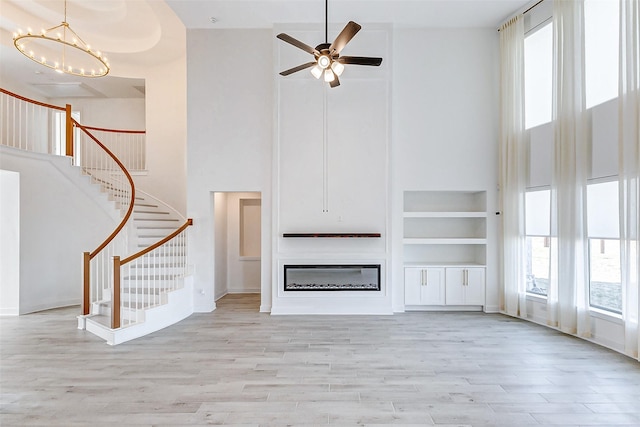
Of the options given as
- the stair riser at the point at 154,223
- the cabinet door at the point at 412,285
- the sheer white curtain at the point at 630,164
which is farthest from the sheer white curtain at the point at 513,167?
the stair riser at the point at 154,223

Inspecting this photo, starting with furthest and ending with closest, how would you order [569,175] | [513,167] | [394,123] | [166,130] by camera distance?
[166,130], [394,123], [513,167], [569,175]

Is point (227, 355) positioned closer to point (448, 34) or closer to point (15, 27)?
point (448, 34)

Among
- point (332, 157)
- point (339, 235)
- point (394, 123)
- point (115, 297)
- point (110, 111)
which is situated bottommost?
point (115, 297)

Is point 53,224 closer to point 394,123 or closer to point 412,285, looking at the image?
point 394,123

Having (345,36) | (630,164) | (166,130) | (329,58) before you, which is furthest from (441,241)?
(166,130)

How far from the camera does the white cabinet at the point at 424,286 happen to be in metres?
5.82

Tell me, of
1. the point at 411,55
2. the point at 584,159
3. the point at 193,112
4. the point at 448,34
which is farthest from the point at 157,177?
the point at 584,159

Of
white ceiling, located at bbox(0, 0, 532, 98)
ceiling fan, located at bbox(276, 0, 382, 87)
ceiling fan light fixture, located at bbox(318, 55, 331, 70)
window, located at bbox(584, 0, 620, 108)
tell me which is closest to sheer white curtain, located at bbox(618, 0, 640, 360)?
window, located at bbox(584, 0, 620, 108)

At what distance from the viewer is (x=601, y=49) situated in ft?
14.0

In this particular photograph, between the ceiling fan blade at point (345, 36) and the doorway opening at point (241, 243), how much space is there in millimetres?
4210

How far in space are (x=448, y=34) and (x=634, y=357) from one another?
17.8 feet

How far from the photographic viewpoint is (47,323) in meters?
5.25

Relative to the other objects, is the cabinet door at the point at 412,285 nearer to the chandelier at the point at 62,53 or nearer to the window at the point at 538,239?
the window at the point at 538,239

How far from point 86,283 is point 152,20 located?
539cm
